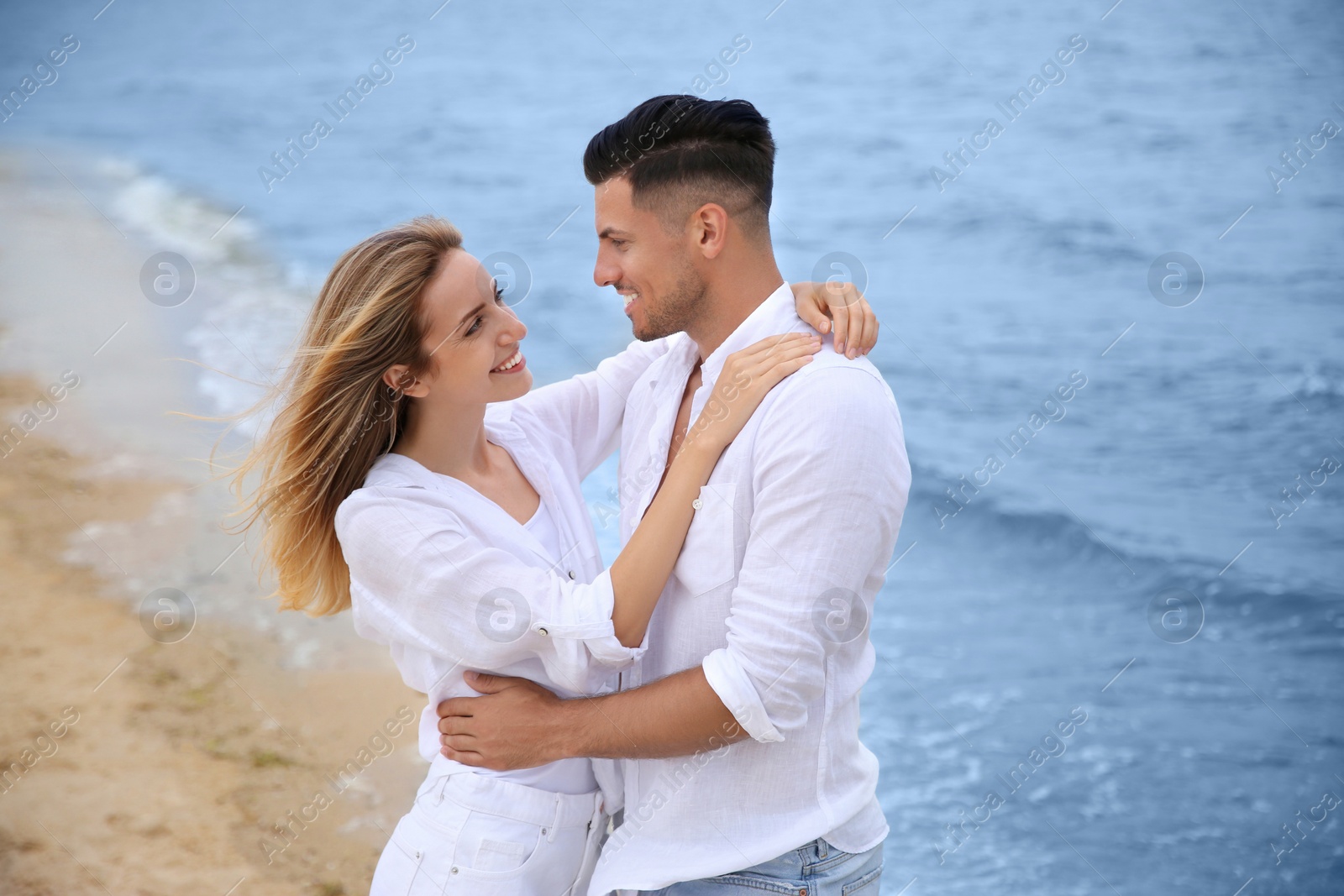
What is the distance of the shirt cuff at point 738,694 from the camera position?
1.62 meters

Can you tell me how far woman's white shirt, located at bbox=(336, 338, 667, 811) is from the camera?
1774mm

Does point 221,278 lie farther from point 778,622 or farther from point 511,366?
point 778,622

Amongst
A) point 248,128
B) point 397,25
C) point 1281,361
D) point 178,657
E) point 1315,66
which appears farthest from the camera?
point 397,25

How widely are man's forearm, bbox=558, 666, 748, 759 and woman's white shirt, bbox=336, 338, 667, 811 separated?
55mm

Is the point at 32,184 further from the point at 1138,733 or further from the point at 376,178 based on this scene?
the point at 1138,733

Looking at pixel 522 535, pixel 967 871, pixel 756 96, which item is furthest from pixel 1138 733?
pixel 756 96

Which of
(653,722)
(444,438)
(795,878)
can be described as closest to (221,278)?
(444,438)

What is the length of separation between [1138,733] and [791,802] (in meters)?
4.87

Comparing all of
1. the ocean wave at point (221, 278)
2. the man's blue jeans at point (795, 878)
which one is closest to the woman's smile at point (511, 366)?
the man's blue jeans at point (795, 878)

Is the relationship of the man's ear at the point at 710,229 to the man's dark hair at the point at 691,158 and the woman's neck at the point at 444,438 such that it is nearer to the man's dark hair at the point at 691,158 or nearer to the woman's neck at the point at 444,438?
the man's dark hair at the point at 691,158

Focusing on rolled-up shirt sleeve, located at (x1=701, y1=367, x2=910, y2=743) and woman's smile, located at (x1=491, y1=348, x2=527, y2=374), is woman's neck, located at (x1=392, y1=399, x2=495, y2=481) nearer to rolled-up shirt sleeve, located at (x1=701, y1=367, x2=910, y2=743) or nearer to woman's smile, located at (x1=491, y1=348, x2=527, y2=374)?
woman's smile, located at (x1=491, y1=348, x2=527, y2=374)

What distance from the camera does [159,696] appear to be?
4.10 meters

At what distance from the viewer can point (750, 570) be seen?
1656mm

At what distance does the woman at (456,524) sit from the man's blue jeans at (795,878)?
28 cm
